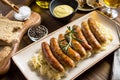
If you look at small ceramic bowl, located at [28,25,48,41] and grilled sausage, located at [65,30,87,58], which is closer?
grilled sausage, located at [65,30,87,58]

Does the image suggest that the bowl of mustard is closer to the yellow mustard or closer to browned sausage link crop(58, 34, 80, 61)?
the yellow mustard

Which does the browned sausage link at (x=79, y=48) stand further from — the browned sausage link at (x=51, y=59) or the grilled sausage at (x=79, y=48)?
the browned sausage link at (x=51, y=59)

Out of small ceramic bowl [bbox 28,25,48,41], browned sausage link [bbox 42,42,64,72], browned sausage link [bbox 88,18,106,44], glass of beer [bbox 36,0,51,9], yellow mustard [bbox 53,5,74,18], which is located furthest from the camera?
glass of beer [bbox 36,0,51,9]

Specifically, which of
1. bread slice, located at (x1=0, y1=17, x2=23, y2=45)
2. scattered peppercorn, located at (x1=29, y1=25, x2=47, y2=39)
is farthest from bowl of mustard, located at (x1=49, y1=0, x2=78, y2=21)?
bread slice, located at (x1=0, y1=17, x2=23, y2=45)

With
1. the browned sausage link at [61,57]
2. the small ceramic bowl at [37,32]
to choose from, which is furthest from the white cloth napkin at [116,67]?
the small ceramic bowl at [37,32]

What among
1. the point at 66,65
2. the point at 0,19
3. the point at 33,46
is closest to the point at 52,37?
the point at 33,46

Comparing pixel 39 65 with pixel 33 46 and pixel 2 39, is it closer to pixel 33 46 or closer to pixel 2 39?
pixel 33 46
